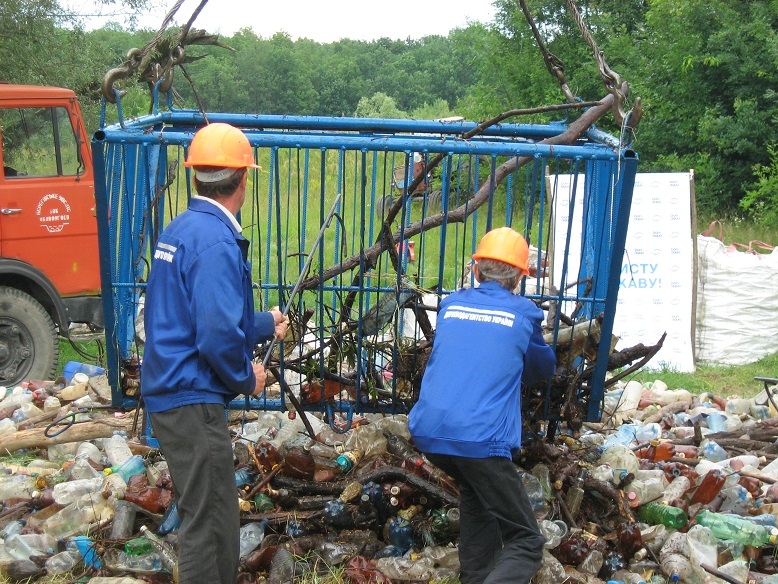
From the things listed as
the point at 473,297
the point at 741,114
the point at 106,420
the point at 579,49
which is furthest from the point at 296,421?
the point at 579,49

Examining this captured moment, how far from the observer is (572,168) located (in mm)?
3975

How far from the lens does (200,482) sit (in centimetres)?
307

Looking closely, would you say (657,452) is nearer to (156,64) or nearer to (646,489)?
(646,489)

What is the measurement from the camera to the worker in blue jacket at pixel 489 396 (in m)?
3.40

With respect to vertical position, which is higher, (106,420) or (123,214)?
(123,214)

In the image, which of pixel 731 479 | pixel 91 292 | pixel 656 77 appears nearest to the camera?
pixel 731 479

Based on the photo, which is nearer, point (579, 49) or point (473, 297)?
point (473, 297)

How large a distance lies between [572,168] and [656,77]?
9.35m

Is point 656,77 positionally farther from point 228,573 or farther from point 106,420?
point 228,573

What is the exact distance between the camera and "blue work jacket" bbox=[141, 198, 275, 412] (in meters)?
2.96

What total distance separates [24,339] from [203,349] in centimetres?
489

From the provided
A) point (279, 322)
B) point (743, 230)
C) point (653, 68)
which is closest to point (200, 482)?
point (279, 322)

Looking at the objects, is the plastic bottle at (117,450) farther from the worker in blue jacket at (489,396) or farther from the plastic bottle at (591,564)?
the plastic bottle at (591,564)

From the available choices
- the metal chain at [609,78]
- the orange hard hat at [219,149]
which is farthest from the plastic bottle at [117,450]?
the metal chain at [609,78]
